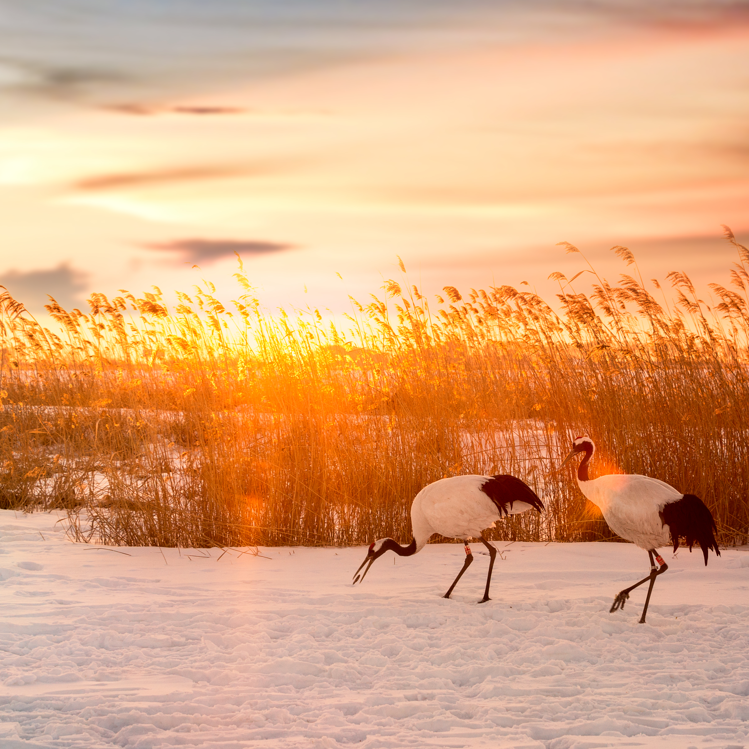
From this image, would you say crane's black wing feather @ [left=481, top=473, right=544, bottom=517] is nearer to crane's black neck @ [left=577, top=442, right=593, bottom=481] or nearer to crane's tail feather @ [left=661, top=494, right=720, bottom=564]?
crane's black neck @ [left=577, top=442, right=593, bottom=481]

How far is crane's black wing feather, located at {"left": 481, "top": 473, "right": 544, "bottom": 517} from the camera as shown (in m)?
5.16

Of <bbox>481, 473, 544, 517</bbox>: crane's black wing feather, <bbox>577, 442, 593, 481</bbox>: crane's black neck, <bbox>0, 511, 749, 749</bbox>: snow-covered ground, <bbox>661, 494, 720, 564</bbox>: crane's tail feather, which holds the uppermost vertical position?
<bbox>577, 442, 593, 481</bbox>: crane's black neck

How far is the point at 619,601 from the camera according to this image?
192 inches

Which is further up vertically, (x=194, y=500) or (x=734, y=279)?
(x=734, y=279)

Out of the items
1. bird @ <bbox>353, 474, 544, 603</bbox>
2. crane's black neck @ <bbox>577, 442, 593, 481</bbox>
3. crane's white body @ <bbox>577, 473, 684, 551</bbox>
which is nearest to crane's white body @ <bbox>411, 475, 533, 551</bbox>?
bird @ <bbox>353, 474, 544, 603</bbox>

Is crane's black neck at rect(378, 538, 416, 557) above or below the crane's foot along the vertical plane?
above

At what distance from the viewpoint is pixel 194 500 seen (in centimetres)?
664

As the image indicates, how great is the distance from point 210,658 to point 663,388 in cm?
494

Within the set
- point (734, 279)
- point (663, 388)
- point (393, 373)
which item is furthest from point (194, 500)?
point (734, 279)

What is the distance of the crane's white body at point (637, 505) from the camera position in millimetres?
4742

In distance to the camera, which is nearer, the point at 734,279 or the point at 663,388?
the point at 663,388

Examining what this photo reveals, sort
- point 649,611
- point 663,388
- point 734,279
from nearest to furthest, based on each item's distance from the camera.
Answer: point 649,611 → point 663,388 → point 734,279

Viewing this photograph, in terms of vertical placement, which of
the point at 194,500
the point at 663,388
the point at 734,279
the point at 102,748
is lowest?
the point at 102,748

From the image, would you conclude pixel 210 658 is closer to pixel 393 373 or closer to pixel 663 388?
pixel 393 373
